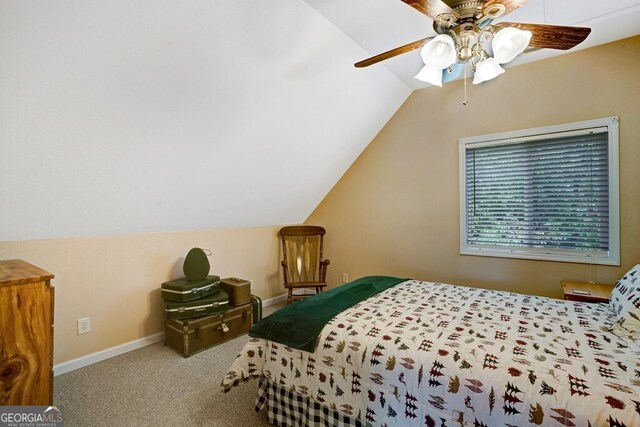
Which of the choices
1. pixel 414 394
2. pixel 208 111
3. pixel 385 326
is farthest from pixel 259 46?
pixel 414 394

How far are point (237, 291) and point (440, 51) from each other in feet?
8.37

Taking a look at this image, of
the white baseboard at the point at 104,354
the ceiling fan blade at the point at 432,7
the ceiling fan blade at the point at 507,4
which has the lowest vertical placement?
the white baseboard at the point at 104,354

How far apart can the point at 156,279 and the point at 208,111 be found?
1.73 meters

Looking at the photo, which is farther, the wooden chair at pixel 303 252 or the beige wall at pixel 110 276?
the wooden chair at pixel 303 252

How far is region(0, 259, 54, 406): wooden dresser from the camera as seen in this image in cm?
136

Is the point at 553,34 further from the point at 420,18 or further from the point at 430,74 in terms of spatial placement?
the point at 420,18

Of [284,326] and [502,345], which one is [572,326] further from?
[284,326]

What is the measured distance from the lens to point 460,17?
143cm

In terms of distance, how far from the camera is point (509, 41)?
145 cm

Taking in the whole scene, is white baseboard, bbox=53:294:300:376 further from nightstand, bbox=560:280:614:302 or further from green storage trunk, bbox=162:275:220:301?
nightstand, bbox=560:280:614:302

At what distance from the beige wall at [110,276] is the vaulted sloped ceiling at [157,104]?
0.15 meters

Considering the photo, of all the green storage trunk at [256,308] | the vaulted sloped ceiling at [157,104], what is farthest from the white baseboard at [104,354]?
the vaulted sloped ceiling at [157,104]

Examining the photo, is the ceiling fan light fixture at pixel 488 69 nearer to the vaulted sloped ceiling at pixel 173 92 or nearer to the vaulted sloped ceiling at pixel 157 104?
the vaulted sloped ceiling at pixel 173 92

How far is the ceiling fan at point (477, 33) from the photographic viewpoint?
4.44ft
